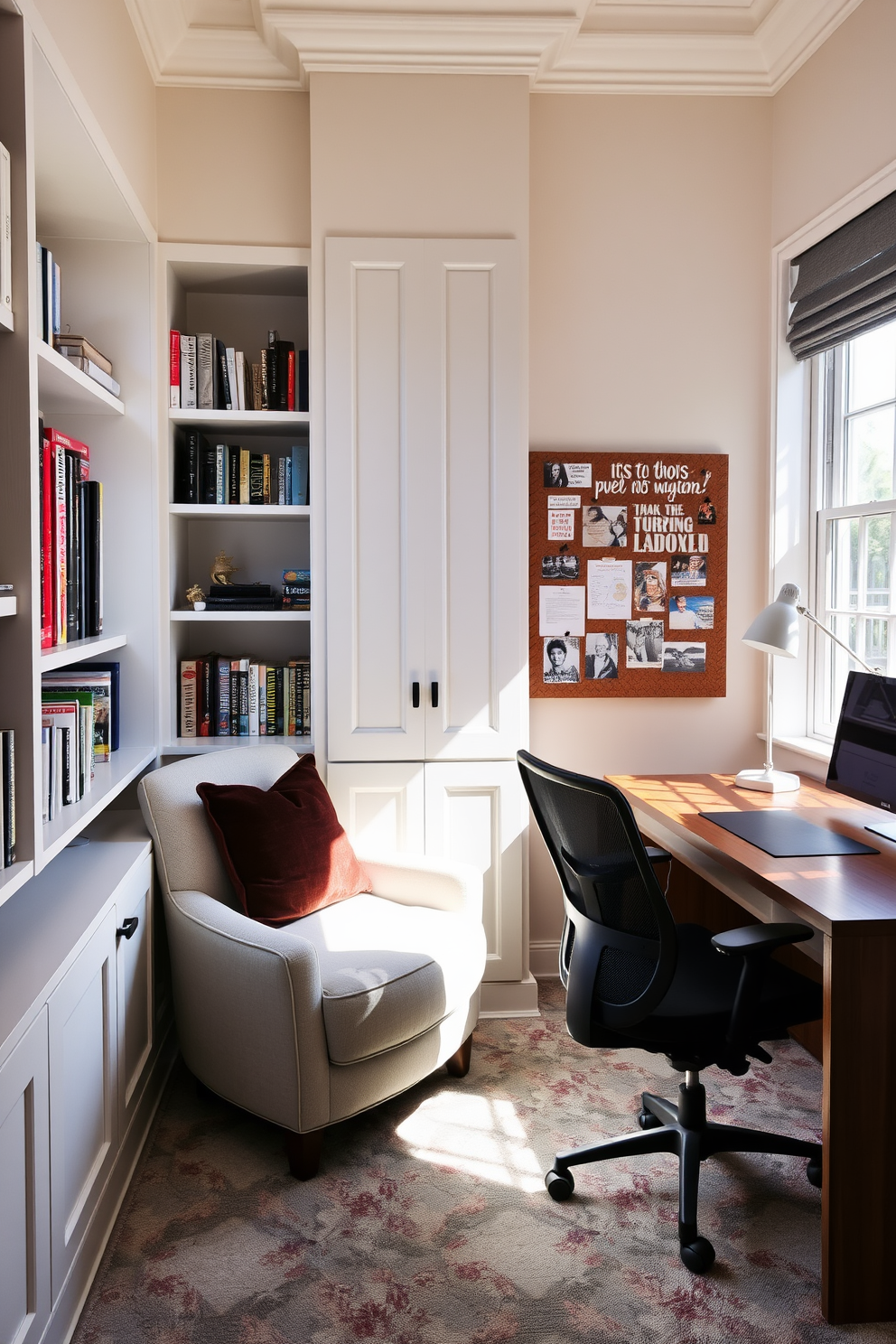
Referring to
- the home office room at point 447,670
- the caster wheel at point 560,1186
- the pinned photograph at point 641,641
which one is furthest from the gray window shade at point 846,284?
the caster wheel at point 560,1186

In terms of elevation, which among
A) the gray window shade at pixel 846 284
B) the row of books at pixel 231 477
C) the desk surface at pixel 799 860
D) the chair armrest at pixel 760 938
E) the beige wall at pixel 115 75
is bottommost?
the chair armrest at pixel 760 938

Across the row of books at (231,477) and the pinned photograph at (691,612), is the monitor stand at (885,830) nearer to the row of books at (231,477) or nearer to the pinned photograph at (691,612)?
Answer: the pinned photograph at (691,612)

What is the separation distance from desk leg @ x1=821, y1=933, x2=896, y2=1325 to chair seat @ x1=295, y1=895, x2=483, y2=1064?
89cm

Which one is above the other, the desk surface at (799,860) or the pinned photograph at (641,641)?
the pinned photograph at (641,641)

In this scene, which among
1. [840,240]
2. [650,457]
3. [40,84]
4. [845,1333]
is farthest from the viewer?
[650,457]

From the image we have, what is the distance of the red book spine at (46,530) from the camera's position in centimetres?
188

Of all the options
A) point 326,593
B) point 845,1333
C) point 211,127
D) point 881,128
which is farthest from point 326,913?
point 881,128

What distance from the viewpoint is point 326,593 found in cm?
275

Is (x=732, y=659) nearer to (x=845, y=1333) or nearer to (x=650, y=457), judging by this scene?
(x=650, y=457)

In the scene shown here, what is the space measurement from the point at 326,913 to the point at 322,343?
1.62 m

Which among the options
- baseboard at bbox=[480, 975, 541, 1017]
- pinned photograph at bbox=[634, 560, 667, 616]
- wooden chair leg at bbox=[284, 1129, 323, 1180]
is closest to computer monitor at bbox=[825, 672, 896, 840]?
pinned photograph at bbox=[634, 560, 667, 616]

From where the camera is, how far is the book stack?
149 centimetres

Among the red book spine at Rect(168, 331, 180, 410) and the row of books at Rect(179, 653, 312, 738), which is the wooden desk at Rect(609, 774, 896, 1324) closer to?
the row of books at Rect(179, 653, 312, 738)

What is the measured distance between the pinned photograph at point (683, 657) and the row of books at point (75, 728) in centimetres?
171
